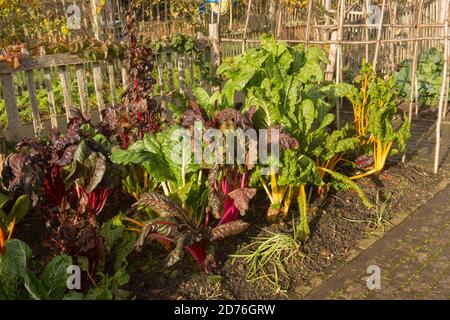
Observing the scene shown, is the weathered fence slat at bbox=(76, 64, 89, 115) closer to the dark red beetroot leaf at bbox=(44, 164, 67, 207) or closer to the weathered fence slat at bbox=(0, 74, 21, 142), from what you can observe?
the weathered fence slat at bbox=(0, 74, 21, 142)

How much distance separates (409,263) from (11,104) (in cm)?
359

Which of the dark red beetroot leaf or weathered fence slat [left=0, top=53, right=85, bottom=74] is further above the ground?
weathered fence slat [left=0, top=53, right=85, bottom=74]

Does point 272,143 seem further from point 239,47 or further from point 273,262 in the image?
point 239,47

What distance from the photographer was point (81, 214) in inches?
144

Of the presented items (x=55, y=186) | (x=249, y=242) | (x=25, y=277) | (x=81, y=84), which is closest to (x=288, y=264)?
(x=249, y=242)

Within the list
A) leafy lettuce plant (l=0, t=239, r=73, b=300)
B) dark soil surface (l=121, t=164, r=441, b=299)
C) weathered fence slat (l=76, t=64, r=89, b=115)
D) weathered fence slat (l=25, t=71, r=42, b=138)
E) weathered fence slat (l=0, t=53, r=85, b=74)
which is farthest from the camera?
weathered fence slat (l=76, t=64, r=89, b=115)

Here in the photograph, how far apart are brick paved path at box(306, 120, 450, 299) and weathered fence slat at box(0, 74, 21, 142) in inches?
120

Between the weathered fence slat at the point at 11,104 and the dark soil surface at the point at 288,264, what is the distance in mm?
1900

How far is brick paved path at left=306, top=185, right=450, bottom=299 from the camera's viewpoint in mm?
3223

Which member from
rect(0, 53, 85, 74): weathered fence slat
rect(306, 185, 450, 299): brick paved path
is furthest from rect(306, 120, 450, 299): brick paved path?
rect(0, 53, 85, 74): weathered fence slat

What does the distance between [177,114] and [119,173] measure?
764 mm

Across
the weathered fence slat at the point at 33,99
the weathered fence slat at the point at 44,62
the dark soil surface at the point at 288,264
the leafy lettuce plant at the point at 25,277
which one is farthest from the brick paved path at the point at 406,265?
the weathered fence slat at the point at 44,62

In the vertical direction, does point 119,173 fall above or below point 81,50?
below
